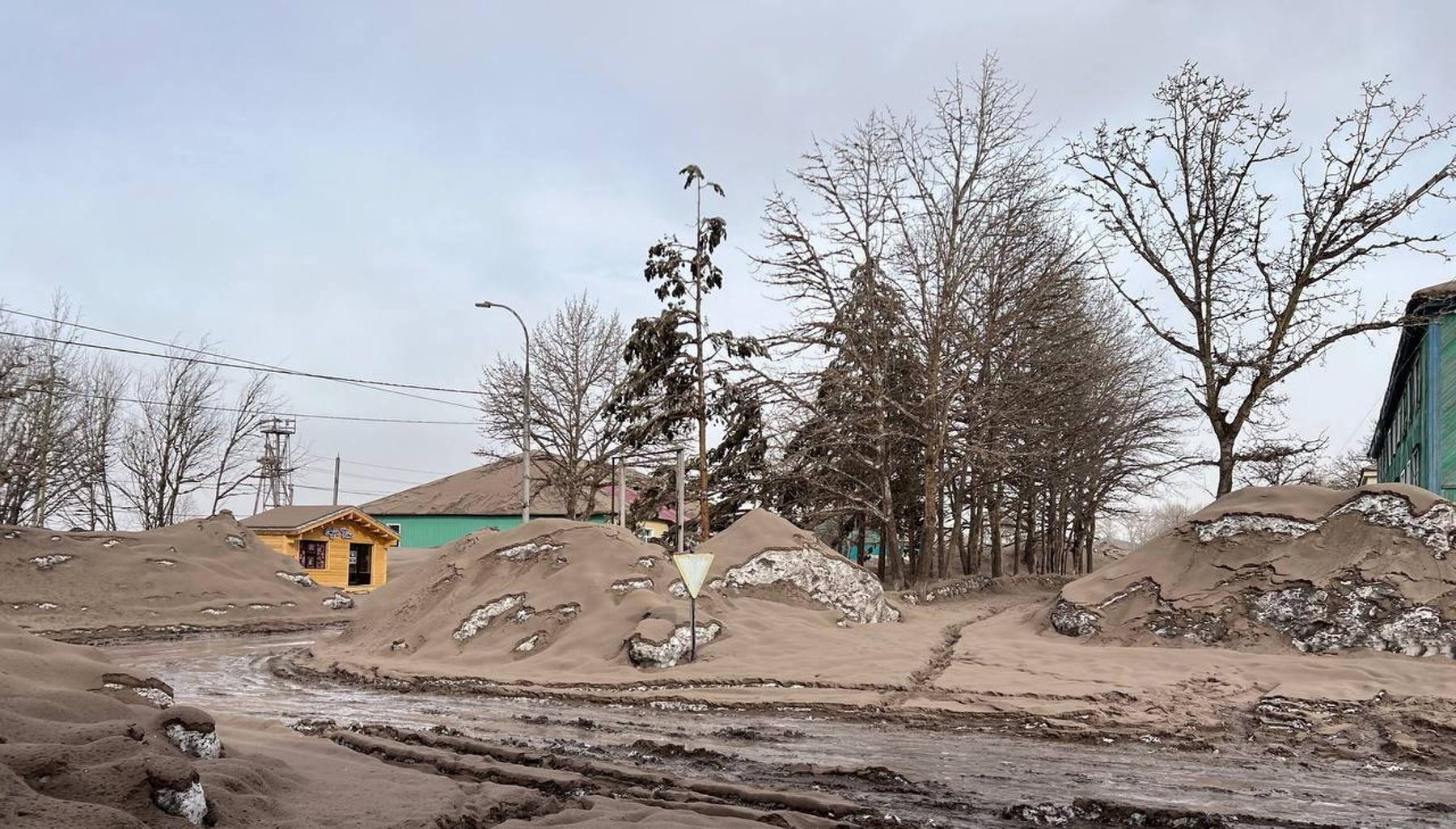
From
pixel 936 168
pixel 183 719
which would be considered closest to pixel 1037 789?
pixel 183 719

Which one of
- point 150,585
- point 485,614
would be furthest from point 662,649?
point 150,585

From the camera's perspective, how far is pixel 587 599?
16.6 m

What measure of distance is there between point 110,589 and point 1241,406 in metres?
29.5

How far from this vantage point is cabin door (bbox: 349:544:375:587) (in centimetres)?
4603

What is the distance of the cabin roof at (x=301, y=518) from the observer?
4203 cm

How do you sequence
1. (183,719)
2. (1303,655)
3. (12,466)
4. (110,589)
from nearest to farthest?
(183,719), (1303,655), (110,589), (12,466)

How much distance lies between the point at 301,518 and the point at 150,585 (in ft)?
48.6

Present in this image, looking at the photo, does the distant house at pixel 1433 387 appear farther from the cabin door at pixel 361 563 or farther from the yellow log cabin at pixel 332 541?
the cabin door at pixel 361 563

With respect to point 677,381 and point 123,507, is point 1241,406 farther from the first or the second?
point 123,507

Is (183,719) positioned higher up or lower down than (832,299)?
lower down

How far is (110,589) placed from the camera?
27.8m

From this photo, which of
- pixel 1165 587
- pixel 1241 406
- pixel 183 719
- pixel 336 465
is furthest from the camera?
pixel 336 465

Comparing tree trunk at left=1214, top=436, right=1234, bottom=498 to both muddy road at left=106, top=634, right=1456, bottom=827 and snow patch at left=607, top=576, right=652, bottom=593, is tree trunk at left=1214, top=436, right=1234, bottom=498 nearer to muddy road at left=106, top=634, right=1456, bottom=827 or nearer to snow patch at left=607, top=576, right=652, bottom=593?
snow patch at left=607, top=576, right=652, bottom=593

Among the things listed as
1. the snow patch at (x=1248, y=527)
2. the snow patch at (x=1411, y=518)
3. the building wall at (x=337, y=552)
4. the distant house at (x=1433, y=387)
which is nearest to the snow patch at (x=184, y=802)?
the snow patch at (x=1248, y=527)
